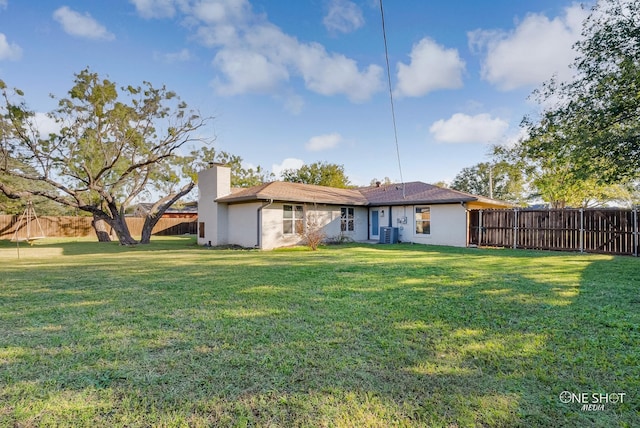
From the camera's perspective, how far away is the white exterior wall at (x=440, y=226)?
50.3ft

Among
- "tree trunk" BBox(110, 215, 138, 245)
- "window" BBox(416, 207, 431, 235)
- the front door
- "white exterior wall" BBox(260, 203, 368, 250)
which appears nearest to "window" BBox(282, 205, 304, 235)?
"white exterior wall" BBox(260, 203, 368, 250)

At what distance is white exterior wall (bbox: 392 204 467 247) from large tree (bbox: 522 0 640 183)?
4.63 meters

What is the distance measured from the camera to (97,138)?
17.5 metres

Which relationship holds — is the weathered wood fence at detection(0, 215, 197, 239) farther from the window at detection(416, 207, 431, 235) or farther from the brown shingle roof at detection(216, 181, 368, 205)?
the window at detection(416, 207, 431, 235)

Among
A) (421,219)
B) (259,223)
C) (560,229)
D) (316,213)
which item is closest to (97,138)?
(259,223)

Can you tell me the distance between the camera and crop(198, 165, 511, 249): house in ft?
48.1

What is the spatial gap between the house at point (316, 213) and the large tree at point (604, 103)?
→ 4374mm

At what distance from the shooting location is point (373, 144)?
2019 cm

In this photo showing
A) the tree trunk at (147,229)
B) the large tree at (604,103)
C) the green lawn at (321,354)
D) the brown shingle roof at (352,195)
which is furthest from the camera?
the tree trunk at (147,229)

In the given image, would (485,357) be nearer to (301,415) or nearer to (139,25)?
(301,415)

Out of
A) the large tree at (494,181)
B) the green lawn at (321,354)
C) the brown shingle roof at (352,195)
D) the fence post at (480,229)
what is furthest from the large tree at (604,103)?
the large tree at (494,181)

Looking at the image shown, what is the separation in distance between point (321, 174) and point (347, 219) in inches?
709

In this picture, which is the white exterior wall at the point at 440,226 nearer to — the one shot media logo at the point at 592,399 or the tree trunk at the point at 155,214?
the tree trunk at the point at 155,214

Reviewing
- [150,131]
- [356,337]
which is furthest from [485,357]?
[150,131]
